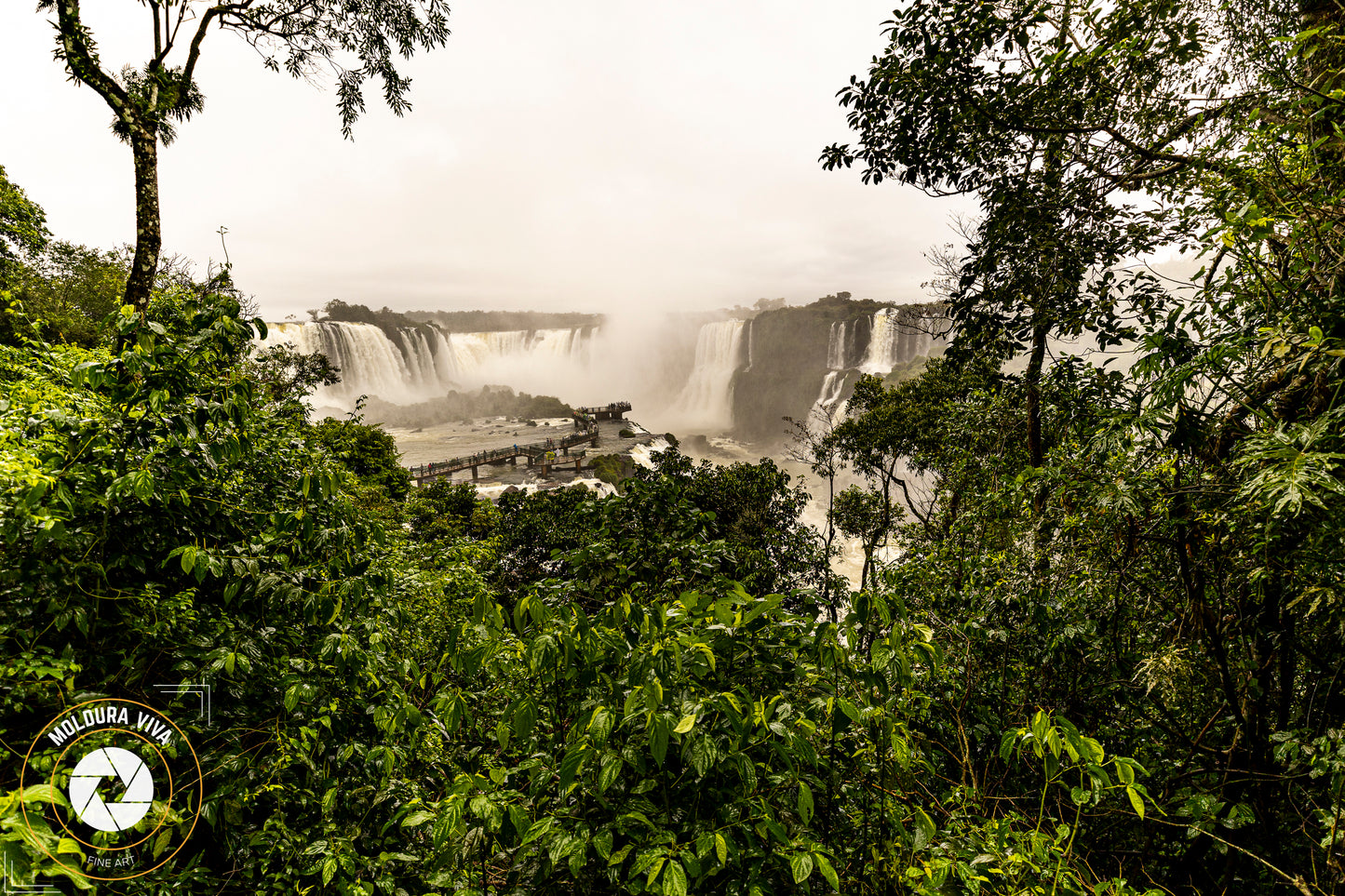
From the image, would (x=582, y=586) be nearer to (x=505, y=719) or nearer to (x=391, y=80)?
(x=505, y=719)

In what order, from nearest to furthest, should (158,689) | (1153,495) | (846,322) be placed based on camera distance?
(158,689)
(1153,495)
(846,322)

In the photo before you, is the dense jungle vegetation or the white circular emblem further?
the white circular emblem

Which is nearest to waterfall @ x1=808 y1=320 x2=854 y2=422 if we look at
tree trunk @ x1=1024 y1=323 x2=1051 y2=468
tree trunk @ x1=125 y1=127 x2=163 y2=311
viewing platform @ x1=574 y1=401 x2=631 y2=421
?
viewing platform @ x1=574 y1=401 x2=631 y2=421

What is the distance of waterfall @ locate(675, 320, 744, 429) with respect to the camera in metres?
58.4

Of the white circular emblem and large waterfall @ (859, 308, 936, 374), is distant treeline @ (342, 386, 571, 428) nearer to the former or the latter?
large waterfall @ (859, 308, 936, 374)

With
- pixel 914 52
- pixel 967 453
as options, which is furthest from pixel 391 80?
pixel 967 453

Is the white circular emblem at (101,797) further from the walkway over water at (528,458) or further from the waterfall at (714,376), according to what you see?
the waterfall at (714,376)

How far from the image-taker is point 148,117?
5801mm

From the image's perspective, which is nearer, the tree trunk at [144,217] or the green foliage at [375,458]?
the tree trunk at [144,217]

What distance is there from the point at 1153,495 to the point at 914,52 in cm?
378

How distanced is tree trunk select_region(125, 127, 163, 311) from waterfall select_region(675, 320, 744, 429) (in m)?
53.7

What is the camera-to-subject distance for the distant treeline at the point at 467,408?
167 feet

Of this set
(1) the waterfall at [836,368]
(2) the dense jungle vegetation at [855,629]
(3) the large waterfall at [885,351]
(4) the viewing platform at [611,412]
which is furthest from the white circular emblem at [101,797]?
(3) the large waterfall at [885,351]

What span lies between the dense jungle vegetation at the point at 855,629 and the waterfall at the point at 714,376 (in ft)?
182
